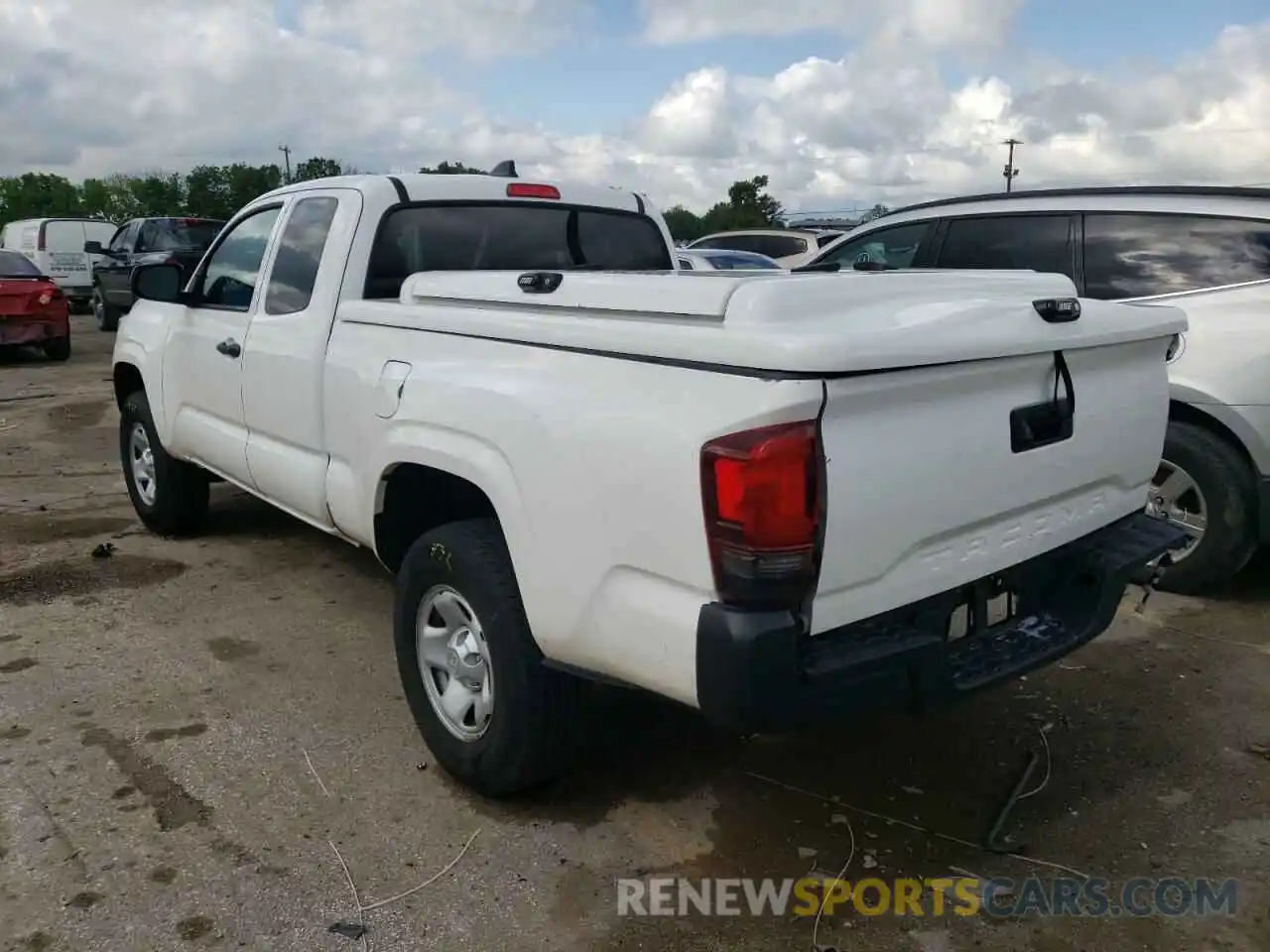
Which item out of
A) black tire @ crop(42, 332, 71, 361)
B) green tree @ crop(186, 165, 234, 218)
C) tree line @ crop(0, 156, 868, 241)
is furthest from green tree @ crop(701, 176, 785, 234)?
black tire @ crop(42, 332, 71, 361)

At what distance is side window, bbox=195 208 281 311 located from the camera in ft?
15.1

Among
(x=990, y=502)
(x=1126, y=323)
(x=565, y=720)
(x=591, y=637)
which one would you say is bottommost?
(x=565, y=720)

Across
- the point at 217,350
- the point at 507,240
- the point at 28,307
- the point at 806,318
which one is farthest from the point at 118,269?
the point at 806,318

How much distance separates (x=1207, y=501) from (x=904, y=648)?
9.86ft

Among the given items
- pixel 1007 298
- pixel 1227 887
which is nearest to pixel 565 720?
pixel 1007 298

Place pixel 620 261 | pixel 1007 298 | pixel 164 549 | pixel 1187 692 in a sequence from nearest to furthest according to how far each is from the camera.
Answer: pixel 1007 298, pixel 1187 692, pixel 620 261, pixel 164 549

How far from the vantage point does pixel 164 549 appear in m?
5.68

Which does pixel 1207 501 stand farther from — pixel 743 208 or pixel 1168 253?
pixel 743 208

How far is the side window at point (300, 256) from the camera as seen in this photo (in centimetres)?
407

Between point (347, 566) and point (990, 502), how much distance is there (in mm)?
3682

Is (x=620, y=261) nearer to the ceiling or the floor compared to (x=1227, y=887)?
nearer to the ceiling

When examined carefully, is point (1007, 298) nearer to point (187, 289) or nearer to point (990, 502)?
point (990, 502)

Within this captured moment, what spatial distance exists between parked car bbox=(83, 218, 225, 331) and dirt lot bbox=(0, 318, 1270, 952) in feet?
44.1

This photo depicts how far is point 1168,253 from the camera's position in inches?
Result: 192
